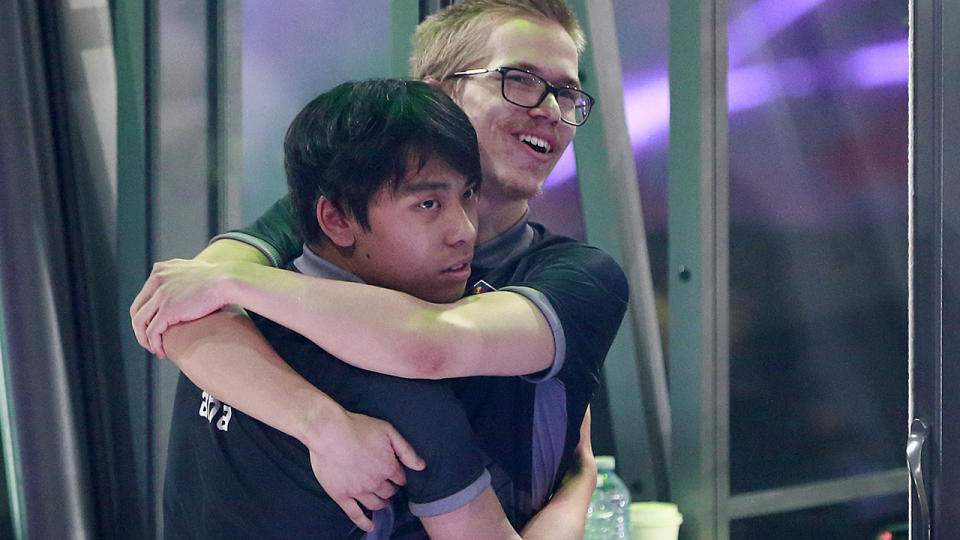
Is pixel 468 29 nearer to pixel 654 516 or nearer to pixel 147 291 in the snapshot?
pixel 147 291

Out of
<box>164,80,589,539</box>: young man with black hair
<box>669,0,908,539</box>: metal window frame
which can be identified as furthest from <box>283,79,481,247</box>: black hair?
<box>669,0,908,539</box>: metal window frame

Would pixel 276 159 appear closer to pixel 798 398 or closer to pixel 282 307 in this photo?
pixel 798 398

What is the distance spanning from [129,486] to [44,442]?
13.1 inches

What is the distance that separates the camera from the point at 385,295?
3.16 feet

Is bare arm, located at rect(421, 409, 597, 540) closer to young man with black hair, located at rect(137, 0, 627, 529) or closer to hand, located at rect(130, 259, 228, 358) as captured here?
young man with black hair, located at rect(137, 0, 627, 529)

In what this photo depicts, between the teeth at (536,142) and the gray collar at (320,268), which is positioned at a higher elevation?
the teeth at (536,142)

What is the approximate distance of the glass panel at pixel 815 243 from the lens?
297 centimetres

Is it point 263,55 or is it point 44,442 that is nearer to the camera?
point 44,442

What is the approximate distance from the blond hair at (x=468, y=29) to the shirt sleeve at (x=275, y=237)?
313mm

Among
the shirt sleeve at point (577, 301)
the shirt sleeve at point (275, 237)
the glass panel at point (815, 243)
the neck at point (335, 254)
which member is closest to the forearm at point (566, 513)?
the shirt sleeve at point (577, 301)

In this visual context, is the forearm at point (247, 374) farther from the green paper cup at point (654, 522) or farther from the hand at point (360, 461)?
the green paper cup at point (654, 522)

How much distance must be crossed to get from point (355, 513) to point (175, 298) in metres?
0.31

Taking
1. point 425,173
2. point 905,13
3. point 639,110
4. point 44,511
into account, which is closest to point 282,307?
point 425,173

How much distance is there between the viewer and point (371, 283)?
107 centimetres
